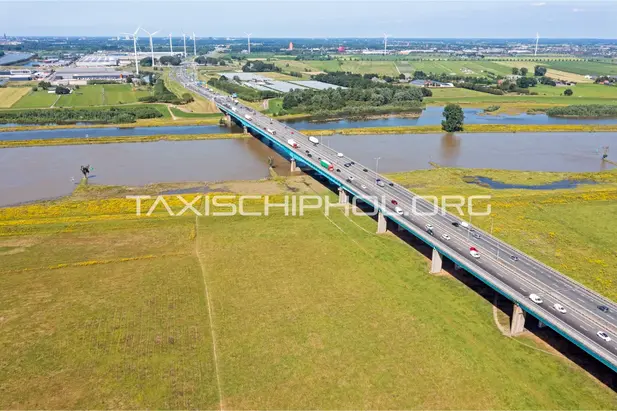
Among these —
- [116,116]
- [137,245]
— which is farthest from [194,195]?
[116,116]

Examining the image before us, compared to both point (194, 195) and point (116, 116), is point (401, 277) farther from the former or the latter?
point (116, 116)

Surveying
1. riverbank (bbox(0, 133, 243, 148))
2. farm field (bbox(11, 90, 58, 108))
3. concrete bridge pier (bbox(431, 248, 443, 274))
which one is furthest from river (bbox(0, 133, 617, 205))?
farm field (bbox(11, 90, 58, 108))

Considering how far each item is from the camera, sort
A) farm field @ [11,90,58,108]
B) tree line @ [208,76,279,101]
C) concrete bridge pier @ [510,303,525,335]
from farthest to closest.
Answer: tree line @ [208,76,279,101] → farm field @ [11,90,58,108] → concrete bridge pier @ [510,303,525,335]

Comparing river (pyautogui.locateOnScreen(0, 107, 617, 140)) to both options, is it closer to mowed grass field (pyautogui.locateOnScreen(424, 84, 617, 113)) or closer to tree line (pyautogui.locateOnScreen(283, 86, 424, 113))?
tree line (pyautogui.locateOnScreen(283, 86, 424, 113))

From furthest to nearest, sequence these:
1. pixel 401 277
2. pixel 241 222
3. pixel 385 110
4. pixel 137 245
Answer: pixel 385 110
pixel 241 222
pixel 137 245
pixel 401 277

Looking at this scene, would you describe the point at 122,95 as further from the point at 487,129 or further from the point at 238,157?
the point at 487,129

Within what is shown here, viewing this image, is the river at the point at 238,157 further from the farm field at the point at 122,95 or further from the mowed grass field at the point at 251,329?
the farm field at the point at 122,95
